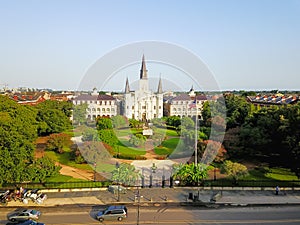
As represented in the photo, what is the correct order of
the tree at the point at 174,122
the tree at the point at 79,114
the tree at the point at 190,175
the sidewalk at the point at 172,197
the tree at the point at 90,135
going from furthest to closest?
the tree at the point at 79,114
the tree at the point at 174,122
the tree at the point at 90,135
the tree at the point at 190,175
the sidewalk at the point at 172,197

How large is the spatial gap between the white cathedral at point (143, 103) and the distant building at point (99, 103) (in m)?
5.39

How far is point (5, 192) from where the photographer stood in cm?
1822

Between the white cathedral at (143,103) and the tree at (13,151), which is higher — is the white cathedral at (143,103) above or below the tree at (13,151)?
above

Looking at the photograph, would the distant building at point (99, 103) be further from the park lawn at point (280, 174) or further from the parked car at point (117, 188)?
the parked car at point (117, 188)

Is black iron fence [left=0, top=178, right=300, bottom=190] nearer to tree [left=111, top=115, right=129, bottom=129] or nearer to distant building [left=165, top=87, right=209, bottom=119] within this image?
tree [left=111, top=115, right=129, bottom=129]

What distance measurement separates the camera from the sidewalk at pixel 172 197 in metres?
17.5

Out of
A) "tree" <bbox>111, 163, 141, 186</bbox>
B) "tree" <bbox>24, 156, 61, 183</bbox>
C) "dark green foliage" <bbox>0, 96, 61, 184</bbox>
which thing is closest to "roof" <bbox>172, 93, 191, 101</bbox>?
"tree" <bbox>111, 163, 141, 186</bbox>

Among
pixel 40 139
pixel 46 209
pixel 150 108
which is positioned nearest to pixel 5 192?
pixel 46 209

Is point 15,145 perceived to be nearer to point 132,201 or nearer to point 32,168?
point 32,168

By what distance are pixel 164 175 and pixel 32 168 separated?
356 inches

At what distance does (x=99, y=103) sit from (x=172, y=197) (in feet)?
150

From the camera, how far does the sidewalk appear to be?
57.4 feet

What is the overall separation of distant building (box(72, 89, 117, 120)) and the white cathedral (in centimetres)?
539

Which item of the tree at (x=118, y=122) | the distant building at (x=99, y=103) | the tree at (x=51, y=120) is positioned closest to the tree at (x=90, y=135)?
the tree at (x=51, y=120)
